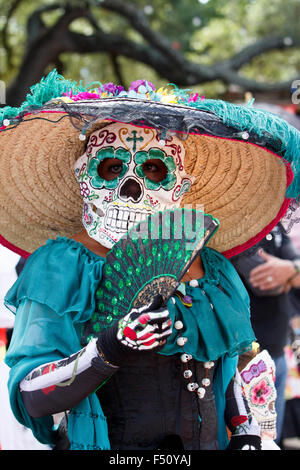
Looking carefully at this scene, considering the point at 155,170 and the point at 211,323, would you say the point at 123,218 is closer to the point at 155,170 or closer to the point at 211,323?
the point at 155,170

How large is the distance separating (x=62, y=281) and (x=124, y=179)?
43 cm

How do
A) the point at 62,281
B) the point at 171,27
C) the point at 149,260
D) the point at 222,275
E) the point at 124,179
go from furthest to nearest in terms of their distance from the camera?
the point at 171,27, the point at 222,275, the point at 124,179, the point at 62,281, the point at 149,260

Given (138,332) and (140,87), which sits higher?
(140,87)

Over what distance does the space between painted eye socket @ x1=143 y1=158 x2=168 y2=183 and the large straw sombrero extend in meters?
0.21

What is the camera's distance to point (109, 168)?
213 cm

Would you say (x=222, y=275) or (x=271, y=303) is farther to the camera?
(x=271, y=303)

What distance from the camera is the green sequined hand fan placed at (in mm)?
1729

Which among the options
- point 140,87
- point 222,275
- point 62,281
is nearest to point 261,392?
point 222,275

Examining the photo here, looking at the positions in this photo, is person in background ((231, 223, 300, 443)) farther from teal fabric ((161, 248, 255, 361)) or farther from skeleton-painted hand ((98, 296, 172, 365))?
skeleton-painted hand ((98, 296, 172, 365))

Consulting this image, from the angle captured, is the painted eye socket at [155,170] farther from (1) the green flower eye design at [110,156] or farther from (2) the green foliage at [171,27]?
(2) the green foliage at [171,27]

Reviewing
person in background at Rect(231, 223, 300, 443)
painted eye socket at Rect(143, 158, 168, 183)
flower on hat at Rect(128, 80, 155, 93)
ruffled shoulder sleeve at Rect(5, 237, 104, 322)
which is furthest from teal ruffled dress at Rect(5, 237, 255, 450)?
person in background at Rect(231, 223, 300, 443)

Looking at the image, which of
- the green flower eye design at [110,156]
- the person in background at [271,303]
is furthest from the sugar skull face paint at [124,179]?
the person in background at [271,303]

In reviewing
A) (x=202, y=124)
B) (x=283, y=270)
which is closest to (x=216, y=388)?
(x=202, y=124)
